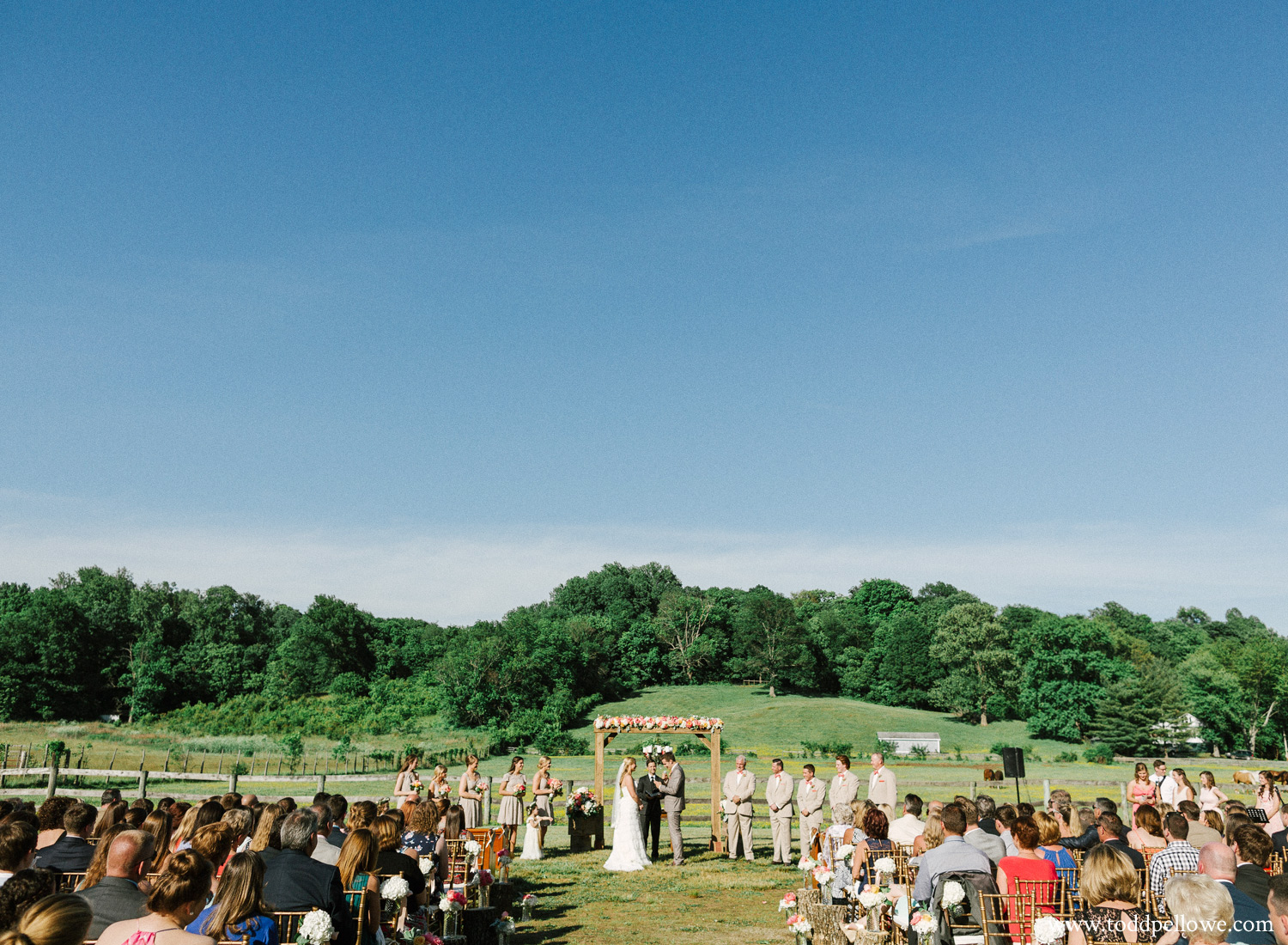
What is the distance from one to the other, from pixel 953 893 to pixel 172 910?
5.31m

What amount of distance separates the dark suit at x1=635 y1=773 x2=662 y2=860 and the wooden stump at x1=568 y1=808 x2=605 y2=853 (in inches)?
50.0

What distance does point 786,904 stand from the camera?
9.71 m

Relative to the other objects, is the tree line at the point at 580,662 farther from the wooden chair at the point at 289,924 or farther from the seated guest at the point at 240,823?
the wooden chair at the point at 289,924

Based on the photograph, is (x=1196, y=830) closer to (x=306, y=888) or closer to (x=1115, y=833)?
(x=1115, y=833)

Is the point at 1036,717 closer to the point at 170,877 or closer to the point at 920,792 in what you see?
the point at 920,792

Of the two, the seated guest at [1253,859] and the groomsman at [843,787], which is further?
the groomsman at [843,787]

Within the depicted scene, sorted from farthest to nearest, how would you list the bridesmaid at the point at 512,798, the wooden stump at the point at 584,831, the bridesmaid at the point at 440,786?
the wooden stump at the point at 584,831 → the bridesmaid at the point at 512,798 → the bridesmaid at the point at 440,786

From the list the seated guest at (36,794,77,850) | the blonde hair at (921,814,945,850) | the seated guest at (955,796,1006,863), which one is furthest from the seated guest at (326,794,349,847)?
the seated guest at (955,796,1006,863)

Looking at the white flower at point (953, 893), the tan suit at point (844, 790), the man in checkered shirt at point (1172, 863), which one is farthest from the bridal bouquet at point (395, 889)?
the tan suit at point (844, 790)

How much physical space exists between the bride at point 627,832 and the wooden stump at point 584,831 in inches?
84.2

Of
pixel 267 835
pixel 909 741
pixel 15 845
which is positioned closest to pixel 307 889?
pixel 267 835

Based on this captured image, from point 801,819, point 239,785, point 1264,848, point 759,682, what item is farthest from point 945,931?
point 759,682

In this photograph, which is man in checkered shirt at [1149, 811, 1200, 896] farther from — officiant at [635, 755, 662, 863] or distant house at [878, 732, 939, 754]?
distant house at [878, 732, 939, 754]

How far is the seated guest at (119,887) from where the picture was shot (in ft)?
17.5
